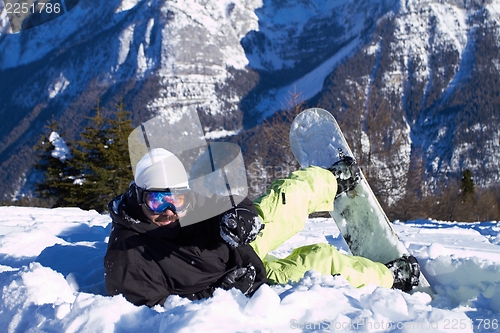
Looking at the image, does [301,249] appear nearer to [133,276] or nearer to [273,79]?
[133,276]

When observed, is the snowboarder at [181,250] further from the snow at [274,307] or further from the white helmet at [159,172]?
the snow at [274,307]

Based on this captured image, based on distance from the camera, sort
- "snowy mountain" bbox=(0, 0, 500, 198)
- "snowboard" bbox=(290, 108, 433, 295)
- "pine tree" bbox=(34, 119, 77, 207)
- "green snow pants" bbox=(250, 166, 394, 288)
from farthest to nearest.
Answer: "snowy mountain" bbox=(0, 0, 500, 198), "pine tree" bbox=(34, 119, 77, 207), "snowboard" bbox=(290, 108, 433, 295), "green snow pants" bbox=(250, 166, 394, 288)

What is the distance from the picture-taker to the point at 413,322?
1957mm

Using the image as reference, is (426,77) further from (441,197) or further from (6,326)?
(6,326)

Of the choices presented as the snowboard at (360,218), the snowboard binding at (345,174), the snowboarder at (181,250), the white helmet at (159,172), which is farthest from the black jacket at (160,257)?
the snowboard at (360,218)

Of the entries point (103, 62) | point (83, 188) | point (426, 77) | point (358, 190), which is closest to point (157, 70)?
point (103, 62)

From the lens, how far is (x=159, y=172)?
7.87 feet

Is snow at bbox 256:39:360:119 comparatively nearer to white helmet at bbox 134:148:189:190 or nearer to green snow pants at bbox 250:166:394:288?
green snow pants at bbox 250:166:394:288

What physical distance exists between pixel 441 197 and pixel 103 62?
18693 cm

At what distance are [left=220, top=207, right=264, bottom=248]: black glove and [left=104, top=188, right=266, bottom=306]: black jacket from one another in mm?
81

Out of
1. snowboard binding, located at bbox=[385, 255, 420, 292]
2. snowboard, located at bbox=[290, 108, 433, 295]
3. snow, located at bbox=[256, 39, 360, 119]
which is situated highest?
snow, located at bbox=[256, 39, 360, 119]

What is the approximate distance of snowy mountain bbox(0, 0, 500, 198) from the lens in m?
104

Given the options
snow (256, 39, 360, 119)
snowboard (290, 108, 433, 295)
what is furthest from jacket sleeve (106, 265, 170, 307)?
snow (256, 39, 360, 119)

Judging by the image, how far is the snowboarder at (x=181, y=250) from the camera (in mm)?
2236
